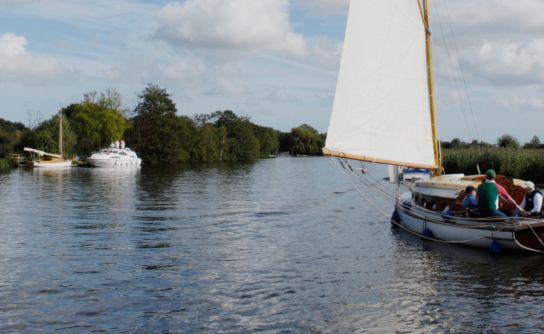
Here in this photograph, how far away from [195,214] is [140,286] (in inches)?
653

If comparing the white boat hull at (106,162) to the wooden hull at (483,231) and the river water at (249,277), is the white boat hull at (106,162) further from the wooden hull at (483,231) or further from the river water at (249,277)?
the wooden hull at (483,231)

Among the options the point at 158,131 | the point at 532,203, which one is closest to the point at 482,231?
the point at 532,203

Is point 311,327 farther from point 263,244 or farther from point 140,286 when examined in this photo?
point 263,244

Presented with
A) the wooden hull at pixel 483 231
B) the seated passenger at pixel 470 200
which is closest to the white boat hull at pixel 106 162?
the wooden hull at pixel 483 231

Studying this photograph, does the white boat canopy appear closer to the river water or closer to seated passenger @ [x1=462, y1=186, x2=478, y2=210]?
the river water

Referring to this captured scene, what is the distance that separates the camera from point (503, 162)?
5294cm

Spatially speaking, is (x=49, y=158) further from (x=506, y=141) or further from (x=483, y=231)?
(x=483, y=231)

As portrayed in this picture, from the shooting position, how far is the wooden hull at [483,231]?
811 inches

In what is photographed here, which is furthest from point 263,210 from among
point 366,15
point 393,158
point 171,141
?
point 171,141

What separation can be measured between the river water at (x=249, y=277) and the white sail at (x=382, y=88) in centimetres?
379

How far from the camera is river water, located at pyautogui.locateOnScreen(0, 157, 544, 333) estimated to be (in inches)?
557

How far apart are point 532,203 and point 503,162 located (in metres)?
33.0

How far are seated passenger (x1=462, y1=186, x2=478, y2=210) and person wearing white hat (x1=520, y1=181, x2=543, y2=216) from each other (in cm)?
160

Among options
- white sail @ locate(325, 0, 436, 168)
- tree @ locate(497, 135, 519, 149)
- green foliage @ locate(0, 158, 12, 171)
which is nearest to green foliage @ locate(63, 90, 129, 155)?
green foliage @ locate(0, 158, 12, 171)
